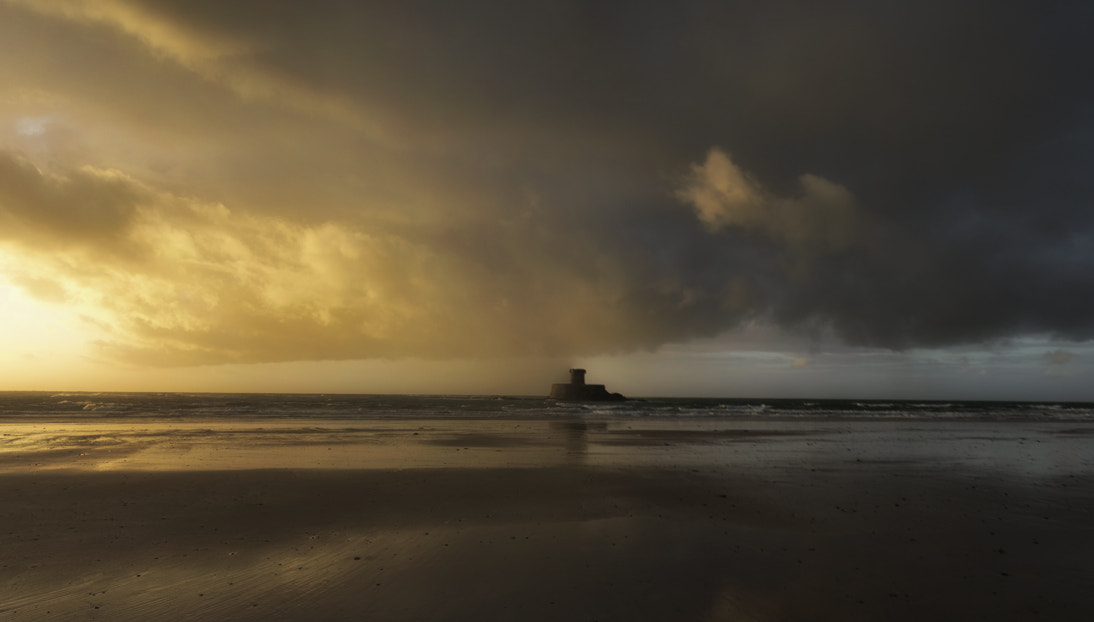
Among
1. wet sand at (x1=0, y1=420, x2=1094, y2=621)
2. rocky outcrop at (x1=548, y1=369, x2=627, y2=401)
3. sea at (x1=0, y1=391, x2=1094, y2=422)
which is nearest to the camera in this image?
wet sand at (x1=0, y1=420, x2=1094, y2=621)

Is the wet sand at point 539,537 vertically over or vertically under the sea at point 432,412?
over

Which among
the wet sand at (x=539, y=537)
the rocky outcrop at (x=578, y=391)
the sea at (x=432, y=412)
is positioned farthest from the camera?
the rocky outcrop at (x=578, y=391)

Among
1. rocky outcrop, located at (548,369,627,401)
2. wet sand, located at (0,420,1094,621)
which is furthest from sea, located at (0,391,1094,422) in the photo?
wet sand, located at (0,420,1094,621)

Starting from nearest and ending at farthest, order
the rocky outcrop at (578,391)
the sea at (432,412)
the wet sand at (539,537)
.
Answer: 1. the wet sand at (539,537)
2. the sea at (432,412)
3. the rocky outcrop at (578,391)

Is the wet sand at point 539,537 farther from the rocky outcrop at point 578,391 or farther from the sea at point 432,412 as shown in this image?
the rocky outcrop at point 578,391

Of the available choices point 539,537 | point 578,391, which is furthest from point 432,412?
point 578,391

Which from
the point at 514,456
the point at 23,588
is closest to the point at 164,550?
the point at 23,588

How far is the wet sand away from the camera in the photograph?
5812mm

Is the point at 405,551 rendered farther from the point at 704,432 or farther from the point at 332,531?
the point at 704,432

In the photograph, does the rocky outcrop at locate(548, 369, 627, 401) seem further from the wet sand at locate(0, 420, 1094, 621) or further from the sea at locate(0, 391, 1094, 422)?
the wet sand at locate(0, 420, 1094, 621)

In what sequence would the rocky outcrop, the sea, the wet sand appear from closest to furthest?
the wet sand < the sea < the rocky outcrop

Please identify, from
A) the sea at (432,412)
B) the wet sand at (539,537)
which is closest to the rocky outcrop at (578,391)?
the sea at (432,412)

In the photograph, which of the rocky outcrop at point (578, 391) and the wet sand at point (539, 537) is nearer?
the wet sand at point (539, 537)

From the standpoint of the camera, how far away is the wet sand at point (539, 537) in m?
5.81
